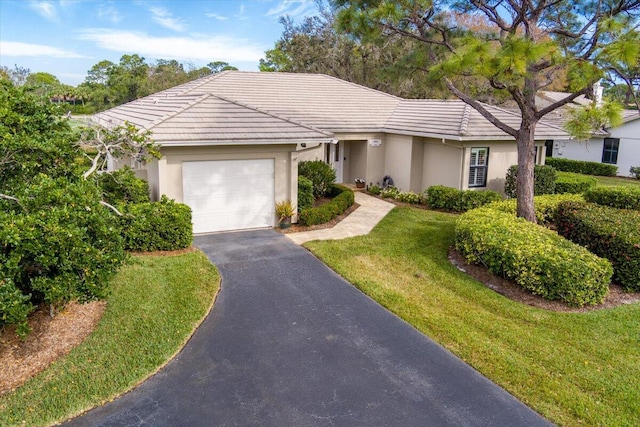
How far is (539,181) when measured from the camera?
1844 cm

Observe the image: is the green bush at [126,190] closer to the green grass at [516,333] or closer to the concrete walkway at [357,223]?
the concrete walkway at [357,223]

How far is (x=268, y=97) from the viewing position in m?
21.0

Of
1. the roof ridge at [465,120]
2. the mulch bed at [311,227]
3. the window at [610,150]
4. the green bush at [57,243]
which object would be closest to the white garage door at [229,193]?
the mulch bed at [311,227]

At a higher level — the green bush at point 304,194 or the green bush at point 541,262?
the green bush at point 304,194

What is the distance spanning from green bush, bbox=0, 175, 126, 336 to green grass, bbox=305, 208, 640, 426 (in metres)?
5.02

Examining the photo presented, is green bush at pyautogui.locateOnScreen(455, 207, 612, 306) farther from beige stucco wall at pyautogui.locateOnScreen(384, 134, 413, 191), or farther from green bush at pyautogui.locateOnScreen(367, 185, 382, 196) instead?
green bush at pyautogui.locateOnScreen(367, 185, 382, 196)

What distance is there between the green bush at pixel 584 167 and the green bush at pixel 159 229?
2691 centimetres

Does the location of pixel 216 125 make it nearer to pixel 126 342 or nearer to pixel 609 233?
pixel 126 342

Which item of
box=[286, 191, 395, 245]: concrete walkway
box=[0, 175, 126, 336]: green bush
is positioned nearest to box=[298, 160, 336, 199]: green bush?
box=[286, 191, 395, 245]: concrete walkway

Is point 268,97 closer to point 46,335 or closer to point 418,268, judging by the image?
point 418,268

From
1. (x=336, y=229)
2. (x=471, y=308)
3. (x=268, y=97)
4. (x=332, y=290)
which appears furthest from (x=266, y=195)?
(x=268, y=97)

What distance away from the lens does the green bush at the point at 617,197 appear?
15.5m

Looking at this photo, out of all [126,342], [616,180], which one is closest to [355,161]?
[126,342]

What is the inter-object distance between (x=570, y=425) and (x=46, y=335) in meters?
7.31
